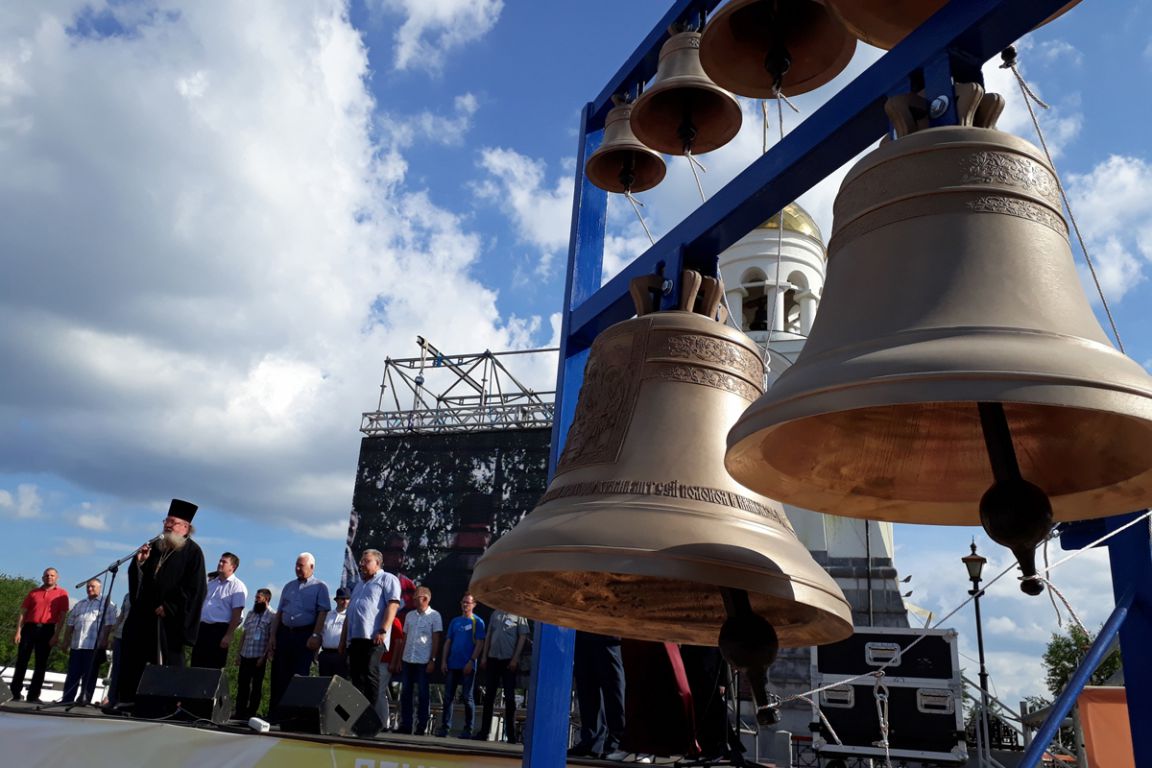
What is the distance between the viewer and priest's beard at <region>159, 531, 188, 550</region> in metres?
7.20

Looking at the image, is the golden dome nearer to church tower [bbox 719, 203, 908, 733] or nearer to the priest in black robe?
church tower [bbox 719, 203, 908, 733]

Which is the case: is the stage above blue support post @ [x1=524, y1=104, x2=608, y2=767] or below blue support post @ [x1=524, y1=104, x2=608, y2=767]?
below

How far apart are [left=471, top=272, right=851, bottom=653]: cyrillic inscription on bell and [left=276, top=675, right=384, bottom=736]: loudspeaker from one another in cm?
423

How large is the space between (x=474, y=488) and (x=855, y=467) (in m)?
21.3

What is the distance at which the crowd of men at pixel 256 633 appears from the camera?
280 inches

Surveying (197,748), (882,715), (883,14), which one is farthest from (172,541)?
(883,14)

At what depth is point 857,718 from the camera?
849 cm

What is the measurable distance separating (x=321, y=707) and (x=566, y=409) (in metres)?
3.78

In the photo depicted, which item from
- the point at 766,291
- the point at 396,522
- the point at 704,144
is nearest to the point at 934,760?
the point at 704,144

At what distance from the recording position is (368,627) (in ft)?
24.4

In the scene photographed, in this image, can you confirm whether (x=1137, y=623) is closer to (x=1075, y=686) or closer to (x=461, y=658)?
(x=1075, y=686)

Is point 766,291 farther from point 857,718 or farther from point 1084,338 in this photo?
point 1084,338

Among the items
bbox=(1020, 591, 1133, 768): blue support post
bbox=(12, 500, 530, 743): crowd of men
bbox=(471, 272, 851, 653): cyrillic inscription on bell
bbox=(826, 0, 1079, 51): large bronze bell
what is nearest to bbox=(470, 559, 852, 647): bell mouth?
bbox=(471, 272, 851, 653): cyrillic inscription on bell

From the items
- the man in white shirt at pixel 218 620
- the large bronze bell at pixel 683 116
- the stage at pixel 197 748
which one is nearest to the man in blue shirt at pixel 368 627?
the man in white shirt at pixel 218 620
